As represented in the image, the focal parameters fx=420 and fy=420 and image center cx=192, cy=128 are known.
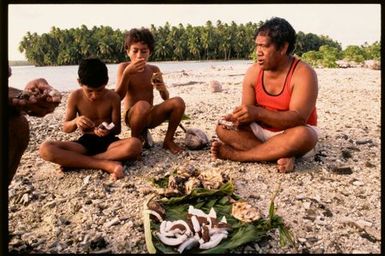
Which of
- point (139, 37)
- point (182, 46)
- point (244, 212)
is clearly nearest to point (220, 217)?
point (244, 212)

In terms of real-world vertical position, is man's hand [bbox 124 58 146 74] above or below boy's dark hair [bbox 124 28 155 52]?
below

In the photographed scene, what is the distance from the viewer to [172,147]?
3.38 metres

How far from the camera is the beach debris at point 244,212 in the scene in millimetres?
2215

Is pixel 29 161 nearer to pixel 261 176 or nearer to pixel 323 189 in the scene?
pixel 261 176

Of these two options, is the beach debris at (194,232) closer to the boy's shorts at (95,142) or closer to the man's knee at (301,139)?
the man's knee at (301,139)

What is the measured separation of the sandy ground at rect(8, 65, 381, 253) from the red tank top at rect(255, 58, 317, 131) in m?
0.33

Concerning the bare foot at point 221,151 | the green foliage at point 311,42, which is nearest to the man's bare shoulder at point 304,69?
the bare foot at point 221,151

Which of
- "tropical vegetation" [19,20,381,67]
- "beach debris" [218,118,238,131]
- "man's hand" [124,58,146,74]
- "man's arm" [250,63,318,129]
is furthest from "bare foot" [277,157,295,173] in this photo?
"tropical vegetation" [19,20,381,67]

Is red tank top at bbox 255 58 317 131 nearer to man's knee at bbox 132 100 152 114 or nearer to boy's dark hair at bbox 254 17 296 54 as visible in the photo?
boy's dark hair at bbox 254 17 296 54

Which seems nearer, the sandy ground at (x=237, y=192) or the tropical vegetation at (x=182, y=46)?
the sandy ground at (x=237, y=192)

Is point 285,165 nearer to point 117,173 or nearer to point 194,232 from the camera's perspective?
point 194,232

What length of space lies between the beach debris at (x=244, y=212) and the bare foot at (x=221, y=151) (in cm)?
85

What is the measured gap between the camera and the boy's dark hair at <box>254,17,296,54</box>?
9.77ft

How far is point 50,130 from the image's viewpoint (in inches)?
163
